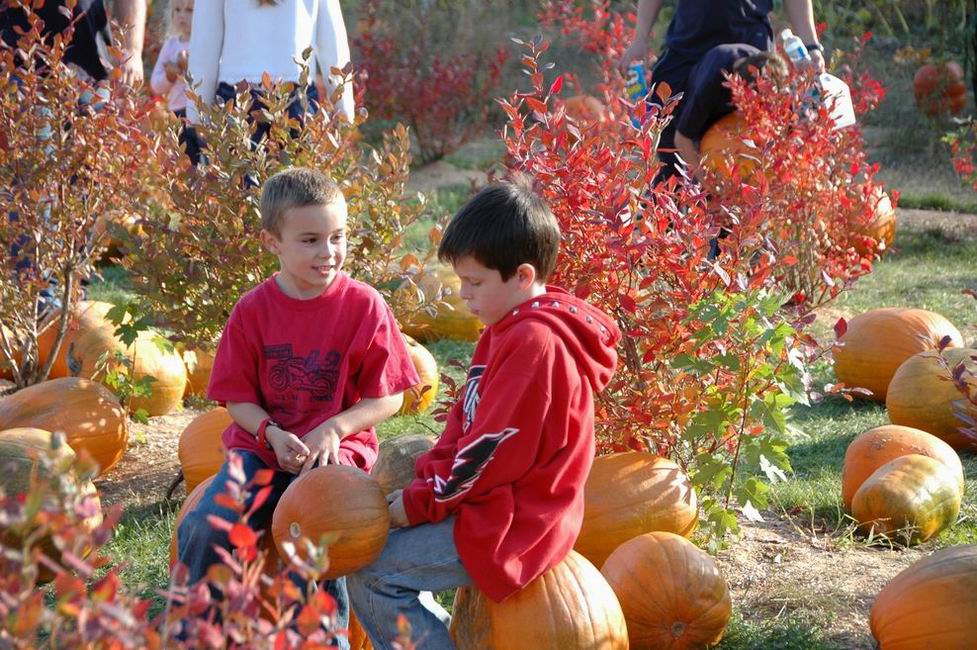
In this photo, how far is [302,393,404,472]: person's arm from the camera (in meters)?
3.09

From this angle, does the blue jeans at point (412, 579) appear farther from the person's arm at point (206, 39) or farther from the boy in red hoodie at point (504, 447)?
the person's arm at point (206, 39)

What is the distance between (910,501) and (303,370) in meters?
1.92

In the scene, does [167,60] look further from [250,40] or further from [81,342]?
[81,342]

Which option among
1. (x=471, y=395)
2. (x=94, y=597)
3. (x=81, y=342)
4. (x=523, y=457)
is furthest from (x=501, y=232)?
(x=81, y=342)

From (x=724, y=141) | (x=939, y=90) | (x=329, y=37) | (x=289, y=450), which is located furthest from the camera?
(x=939, y=90)

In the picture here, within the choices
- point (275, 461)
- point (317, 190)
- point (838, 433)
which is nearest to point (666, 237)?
point (317, 190)

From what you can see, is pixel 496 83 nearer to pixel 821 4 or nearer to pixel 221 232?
pixel 821 4

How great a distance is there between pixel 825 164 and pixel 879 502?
309 centimetres

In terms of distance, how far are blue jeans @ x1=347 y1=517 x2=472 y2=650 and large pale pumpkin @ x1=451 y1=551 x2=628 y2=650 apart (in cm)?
7

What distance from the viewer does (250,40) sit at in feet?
17.8

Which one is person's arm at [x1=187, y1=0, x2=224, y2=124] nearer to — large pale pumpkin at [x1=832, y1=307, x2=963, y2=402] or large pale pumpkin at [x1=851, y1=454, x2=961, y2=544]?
large pale pumpkin at [x1=832, y1=307, x2=963, y2=402]

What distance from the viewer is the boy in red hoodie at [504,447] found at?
267 centimetres

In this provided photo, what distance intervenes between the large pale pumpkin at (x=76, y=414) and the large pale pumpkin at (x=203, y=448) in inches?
12.7

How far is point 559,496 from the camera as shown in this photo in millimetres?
2752
